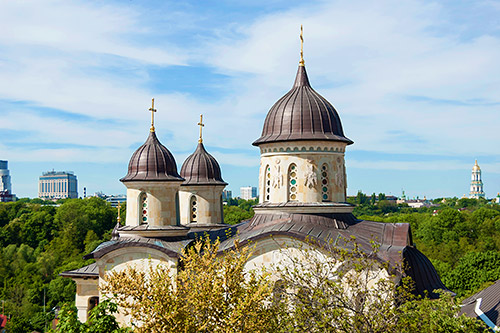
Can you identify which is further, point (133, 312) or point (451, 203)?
point (451, 203)

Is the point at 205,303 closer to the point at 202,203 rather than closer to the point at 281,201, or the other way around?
the point at 281,201

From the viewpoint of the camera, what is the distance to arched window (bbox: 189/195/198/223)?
29.7 m

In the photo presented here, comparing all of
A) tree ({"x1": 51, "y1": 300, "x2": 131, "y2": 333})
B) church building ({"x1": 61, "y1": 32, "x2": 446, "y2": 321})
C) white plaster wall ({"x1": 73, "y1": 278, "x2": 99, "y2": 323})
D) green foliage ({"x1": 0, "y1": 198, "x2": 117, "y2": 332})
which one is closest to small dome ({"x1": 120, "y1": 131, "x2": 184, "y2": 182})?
church building ({"x1": 61, "y1": 32, "x2": 446, "y2": 321})

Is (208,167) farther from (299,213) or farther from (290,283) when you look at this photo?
(290,283)

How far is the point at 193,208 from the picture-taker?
2988 cm

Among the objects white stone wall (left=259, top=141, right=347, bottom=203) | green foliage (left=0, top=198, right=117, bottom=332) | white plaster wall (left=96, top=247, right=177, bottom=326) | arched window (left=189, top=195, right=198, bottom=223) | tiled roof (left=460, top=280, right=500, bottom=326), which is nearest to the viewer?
tiled roof (left=460, top=280, right=500, bottom=326)

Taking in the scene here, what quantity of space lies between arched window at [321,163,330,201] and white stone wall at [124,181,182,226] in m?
5.78

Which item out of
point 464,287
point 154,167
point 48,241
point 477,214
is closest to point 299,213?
point 154,167

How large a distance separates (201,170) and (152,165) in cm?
749

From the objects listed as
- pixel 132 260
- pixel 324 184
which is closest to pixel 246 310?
pixel 132 260

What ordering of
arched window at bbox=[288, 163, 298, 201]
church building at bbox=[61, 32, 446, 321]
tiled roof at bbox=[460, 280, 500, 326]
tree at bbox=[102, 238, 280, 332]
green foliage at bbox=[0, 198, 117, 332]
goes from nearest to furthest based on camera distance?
1. tree at bbox=[102, 238, 280, 332]
2. tiled roof at bbox=[460, 280, 500, 326]
3. church building at bbox=[61, 32, 446, 321]
4. arched window at bbox=[288, 163, 298, 201]
5. green foliage at bbox=[0, 198, 117, 332]

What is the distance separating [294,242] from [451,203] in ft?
468

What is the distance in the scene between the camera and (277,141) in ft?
70.5

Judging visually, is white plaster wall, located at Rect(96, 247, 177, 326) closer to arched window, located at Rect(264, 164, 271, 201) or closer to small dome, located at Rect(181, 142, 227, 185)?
arched window, located at Rect(264, 164, 271, 201)
